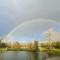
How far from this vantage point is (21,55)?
1.51m

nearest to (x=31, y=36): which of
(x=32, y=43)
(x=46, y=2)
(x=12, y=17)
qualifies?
(x=32, y=43)

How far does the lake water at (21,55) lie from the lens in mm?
1495

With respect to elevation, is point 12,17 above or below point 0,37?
above

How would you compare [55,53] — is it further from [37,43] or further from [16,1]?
[16,1]

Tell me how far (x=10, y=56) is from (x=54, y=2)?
76cm

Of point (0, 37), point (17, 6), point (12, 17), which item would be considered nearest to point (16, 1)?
point (17, 6)

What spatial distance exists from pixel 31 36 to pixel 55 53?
1.03 ft

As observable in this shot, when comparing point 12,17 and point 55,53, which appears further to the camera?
point 12,17

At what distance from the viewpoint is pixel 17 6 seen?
1587 mm

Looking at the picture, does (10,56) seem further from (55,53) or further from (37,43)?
(55,53)

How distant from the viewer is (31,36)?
5.03 feet

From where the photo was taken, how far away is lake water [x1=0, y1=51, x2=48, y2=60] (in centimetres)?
150

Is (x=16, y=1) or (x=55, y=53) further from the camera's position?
(x=16, y=1)

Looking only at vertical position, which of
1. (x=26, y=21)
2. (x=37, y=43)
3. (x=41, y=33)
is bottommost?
(x=37, y=43)
